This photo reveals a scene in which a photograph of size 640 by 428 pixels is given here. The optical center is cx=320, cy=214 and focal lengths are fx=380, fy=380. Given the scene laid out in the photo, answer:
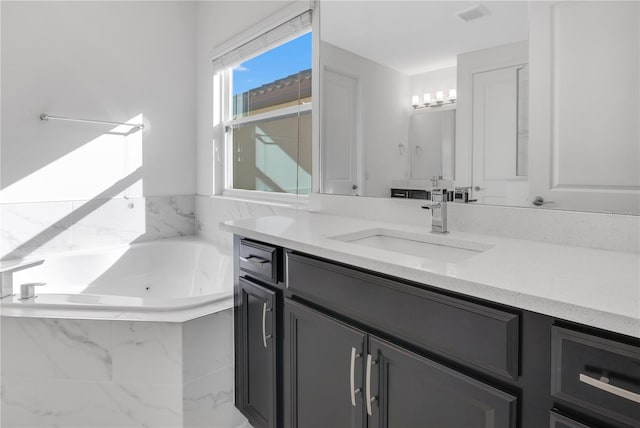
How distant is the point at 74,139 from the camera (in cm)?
258

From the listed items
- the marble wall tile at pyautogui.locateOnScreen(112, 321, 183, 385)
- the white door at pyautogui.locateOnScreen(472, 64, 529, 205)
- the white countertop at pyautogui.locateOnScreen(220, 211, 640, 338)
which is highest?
the white door at pyautogui.locateOnScreen(472, 64, 529, 205)

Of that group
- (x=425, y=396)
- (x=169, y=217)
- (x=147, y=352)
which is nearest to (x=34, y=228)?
(x=169, y=217)

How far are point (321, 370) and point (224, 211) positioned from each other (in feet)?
6.14

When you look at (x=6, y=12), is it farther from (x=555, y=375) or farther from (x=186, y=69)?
(x=555, y=375)

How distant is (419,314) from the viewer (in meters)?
0.90

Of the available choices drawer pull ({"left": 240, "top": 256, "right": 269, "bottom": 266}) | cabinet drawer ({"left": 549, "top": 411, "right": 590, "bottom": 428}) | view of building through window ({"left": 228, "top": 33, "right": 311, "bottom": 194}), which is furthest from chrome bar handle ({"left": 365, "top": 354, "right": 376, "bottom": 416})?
view of building through window ({"left": 228, "top": 33, "right": 311, "bottom": 194})

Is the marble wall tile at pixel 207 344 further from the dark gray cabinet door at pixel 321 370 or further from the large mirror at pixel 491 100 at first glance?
the large mirror at pixel 491 100

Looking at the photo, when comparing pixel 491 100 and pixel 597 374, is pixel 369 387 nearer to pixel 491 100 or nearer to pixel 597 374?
pixel 597 374

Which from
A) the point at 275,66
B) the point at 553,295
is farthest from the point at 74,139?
the point at 553,295

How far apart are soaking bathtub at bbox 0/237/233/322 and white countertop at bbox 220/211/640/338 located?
862 mm

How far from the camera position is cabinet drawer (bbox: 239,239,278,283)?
4.40ft

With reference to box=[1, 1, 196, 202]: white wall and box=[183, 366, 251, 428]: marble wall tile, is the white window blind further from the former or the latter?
box=[183, 366, 251, 428]: marble wall tile

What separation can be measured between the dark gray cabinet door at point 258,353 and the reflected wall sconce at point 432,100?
0.93 metres

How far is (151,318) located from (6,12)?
2.18 meters
